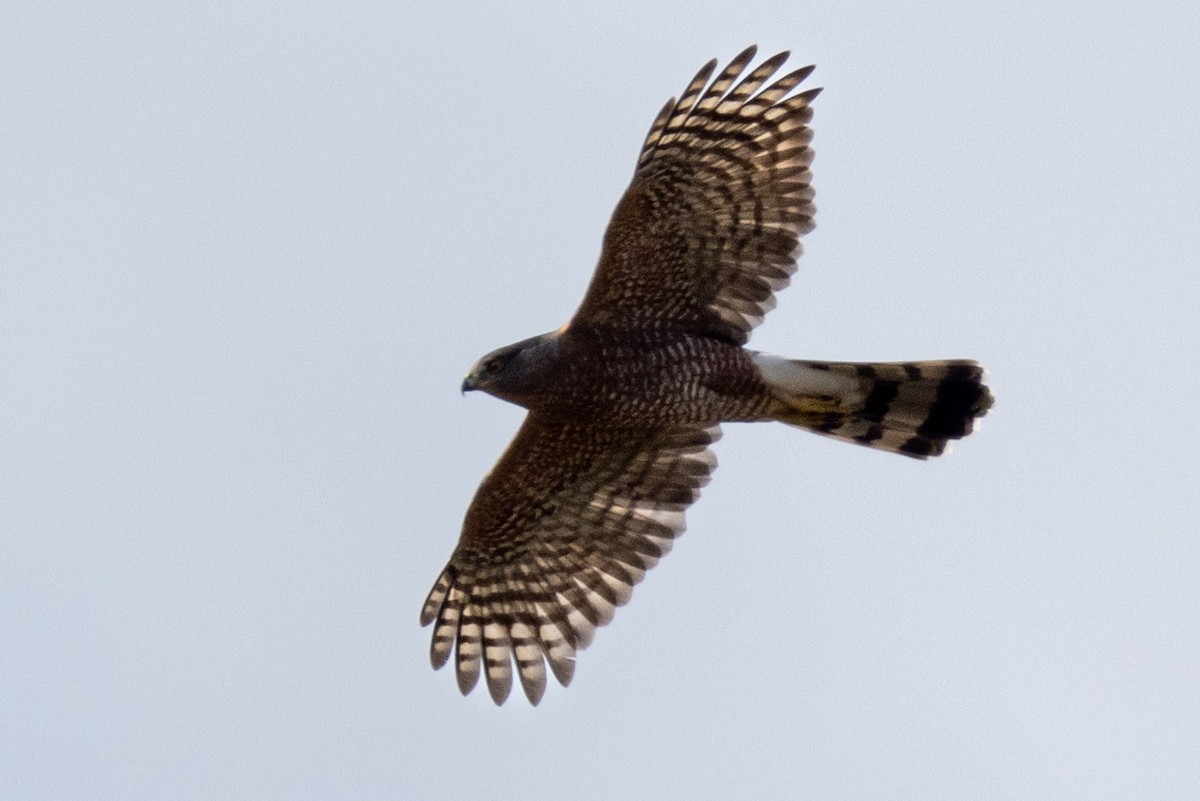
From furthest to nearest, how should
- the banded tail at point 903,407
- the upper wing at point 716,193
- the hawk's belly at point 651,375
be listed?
the banded tail at point 903,407 < the hawk's belly at point 651,375 < the upper wing at point 716,193

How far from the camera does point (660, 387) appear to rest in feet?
42.4

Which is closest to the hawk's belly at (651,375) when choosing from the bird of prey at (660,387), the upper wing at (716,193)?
the bird of prey at (660,387)

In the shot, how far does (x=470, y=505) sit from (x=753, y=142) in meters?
2.96

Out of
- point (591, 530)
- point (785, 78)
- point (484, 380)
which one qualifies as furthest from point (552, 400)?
point (785, 78)

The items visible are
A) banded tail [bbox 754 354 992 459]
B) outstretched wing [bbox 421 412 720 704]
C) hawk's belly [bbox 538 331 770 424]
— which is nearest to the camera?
hawk's belly [bbox 538 331 770 424]

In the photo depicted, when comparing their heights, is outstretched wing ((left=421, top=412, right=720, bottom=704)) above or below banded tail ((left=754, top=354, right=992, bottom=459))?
below

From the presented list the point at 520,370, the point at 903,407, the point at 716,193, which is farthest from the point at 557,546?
the point at 716,193

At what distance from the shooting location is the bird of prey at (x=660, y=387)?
42.2 feet

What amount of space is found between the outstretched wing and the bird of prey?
12mm

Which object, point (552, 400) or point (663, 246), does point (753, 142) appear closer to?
point (663, 246)

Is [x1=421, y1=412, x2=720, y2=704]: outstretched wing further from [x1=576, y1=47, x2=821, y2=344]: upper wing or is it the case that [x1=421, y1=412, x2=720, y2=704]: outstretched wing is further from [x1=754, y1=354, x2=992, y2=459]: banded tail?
[x1=576, y1=47, x2=821, y2=344]: upper wing

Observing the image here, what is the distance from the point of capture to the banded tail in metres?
13.3

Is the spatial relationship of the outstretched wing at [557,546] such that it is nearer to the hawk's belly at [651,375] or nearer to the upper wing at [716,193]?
the hawk's belly at [651,375]

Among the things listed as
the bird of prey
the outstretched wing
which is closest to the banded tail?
the bird of prey
